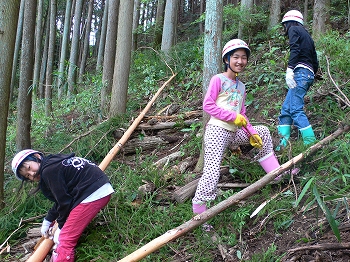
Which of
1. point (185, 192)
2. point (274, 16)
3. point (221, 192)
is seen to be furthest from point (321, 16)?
point (185, 192)

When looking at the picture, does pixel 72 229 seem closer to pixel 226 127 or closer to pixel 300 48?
pixel 226 127

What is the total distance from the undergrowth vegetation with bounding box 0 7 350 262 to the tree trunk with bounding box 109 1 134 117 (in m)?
0.31

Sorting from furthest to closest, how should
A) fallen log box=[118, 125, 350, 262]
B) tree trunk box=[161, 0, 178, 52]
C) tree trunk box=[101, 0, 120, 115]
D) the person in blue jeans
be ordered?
tree trunk box=[161, 0, 178, 52] < tree trunk box=[101, 0, 120, 115] < the person in blue jeans < fallen log box=[118, 125, 350, 262]

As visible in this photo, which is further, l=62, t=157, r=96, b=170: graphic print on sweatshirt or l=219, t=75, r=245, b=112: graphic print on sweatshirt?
l=219, t=75, r=245, b=112: graphic print on sweatshirt

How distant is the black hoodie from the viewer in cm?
319

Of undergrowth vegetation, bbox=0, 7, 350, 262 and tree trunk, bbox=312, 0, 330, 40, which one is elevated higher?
tree trunk, bbox=312, 0, 330, 40

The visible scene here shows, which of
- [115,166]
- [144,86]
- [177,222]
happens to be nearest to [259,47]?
[144,86]

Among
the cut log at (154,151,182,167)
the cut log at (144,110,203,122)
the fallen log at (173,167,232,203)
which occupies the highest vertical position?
the cut log at (144,110,203,122)

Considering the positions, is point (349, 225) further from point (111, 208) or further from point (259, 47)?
point (259, 47)

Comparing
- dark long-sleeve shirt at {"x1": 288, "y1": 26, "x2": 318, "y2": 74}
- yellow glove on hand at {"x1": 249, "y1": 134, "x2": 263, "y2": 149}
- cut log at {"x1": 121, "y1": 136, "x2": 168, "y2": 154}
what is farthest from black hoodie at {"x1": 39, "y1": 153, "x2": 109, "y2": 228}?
dark long-sleeve shirt at {"x1": 288, "y1": 26, "x2": 318, "y2": 74}

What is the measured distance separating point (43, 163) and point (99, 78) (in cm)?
482

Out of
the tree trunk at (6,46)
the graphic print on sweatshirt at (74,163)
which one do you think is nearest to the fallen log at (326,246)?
the graphic print on sweatshirt at (74,163)

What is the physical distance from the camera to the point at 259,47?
7.57 meters

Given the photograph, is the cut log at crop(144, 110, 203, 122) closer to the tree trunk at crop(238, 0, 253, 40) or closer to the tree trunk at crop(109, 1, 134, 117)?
Answer: the tree trunk at crop(109, 1, 134, 117)
